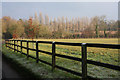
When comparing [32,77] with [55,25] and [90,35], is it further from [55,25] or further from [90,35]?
[55,25]

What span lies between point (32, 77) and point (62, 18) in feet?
356

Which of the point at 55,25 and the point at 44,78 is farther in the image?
the point at 55,25

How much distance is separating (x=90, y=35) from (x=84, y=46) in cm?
7085

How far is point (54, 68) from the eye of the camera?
4734 millimetres

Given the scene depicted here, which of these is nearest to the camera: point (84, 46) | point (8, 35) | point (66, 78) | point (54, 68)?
point (84, 46)

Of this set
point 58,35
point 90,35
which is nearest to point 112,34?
point 90,35

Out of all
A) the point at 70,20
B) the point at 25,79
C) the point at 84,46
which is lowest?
the point at 25,79

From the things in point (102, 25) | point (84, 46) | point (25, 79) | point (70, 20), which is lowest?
point (25, 79)

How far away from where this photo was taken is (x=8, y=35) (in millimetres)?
50844

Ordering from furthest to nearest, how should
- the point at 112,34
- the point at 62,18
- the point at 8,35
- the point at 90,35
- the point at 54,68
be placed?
the point at 62,18
the point at 90,35
the point at 112,34
the point at 8,35
the point at 54,68

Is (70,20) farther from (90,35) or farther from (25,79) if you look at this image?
(25,79)

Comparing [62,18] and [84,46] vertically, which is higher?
[62,18]

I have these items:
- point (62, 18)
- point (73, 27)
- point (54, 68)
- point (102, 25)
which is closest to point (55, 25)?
point (62, 18)

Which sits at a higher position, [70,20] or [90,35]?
[70,20]
